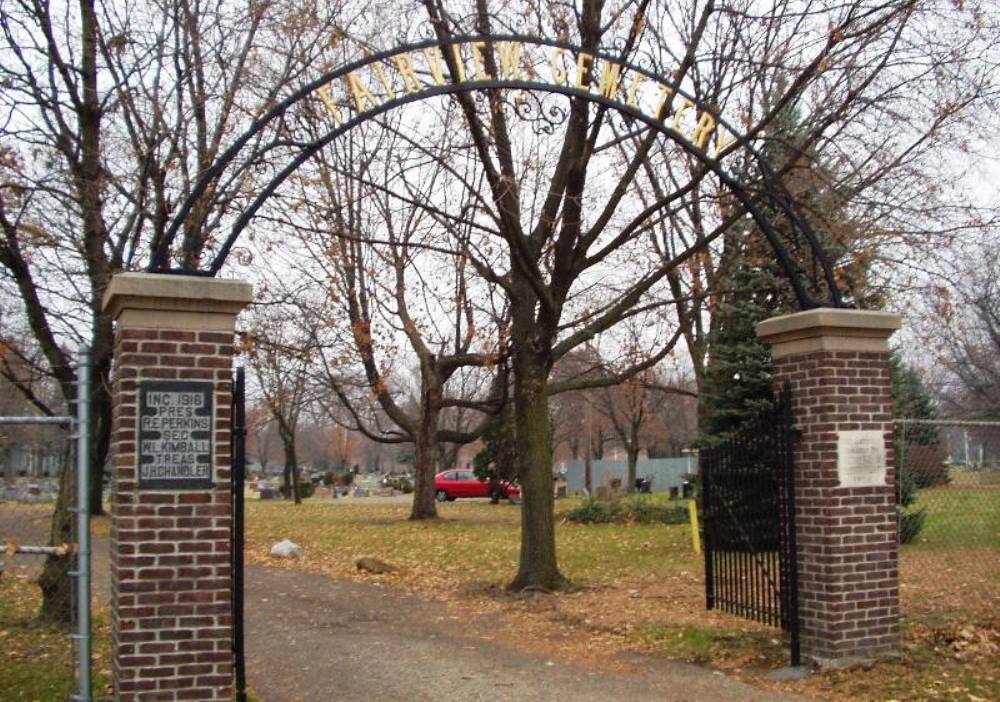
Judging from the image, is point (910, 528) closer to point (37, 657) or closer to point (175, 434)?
point (37, 657)

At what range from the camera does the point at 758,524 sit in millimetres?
10578

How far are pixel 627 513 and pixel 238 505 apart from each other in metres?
18.4

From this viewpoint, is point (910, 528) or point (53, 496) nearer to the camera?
point (53, 496)

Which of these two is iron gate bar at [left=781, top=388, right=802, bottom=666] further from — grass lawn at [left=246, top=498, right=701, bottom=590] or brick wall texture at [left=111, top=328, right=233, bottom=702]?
grass lawn at [left=246, top=498, right=701, bottom=590]

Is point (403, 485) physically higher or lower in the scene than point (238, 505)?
lower

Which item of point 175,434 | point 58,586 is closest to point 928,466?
point 175,434

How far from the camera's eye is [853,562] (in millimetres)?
8258

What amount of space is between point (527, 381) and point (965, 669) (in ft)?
20.6

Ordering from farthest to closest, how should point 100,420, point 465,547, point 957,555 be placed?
point 465,547 → point 100,420 → point 957,555

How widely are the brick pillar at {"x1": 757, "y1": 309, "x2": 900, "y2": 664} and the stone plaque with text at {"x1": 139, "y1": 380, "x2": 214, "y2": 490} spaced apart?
4.90 metres

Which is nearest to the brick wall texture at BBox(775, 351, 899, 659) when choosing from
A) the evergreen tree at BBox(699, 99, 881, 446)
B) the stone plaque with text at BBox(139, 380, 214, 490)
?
the stone plaque with text at BBox(139, 380, 214, 490)

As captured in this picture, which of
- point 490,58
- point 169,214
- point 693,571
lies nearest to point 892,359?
point 693,571

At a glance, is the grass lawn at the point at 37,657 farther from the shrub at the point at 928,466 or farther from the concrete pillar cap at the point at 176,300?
the shrub at the point at 928,466

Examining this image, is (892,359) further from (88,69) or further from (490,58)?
(88,69)
